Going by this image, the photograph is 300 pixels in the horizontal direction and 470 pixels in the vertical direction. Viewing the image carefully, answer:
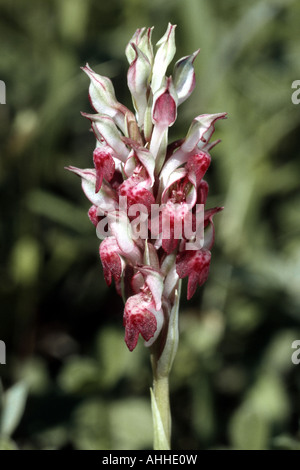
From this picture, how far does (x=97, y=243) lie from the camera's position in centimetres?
288

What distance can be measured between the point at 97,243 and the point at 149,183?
4.84 ft

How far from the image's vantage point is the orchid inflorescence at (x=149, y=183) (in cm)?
144

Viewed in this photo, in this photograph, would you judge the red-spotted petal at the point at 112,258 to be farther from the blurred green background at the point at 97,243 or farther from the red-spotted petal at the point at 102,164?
the blurred green background at the point at 97,243

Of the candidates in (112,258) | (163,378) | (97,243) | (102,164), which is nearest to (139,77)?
Result: (102,164)

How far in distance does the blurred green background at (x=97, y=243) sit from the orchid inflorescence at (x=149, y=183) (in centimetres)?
100

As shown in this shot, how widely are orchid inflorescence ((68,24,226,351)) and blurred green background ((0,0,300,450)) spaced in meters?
1.00

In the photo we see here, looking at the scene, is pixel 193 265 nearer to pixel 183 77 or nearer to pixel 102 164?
pixel 102 164

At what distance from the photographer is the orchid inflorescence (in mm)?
1440

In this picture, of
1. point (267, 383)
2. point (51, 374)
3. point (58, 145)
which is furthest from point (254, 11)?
point (51, 374)

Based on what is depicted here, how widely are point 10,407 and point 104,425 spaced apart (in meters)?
0.46

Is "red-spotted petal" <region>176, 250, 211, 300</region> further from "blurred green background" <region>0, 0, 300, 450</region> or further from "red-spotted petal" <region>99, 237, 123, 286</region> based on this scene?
"blurred green background" <region>0, 0, 300, 450</region>

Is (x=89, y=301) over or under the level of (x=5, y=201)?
under

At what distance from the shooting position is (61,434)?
93.0 inches

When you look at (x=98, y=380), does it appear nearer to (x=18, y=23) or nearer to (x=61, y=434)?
(x=61, y=434)
